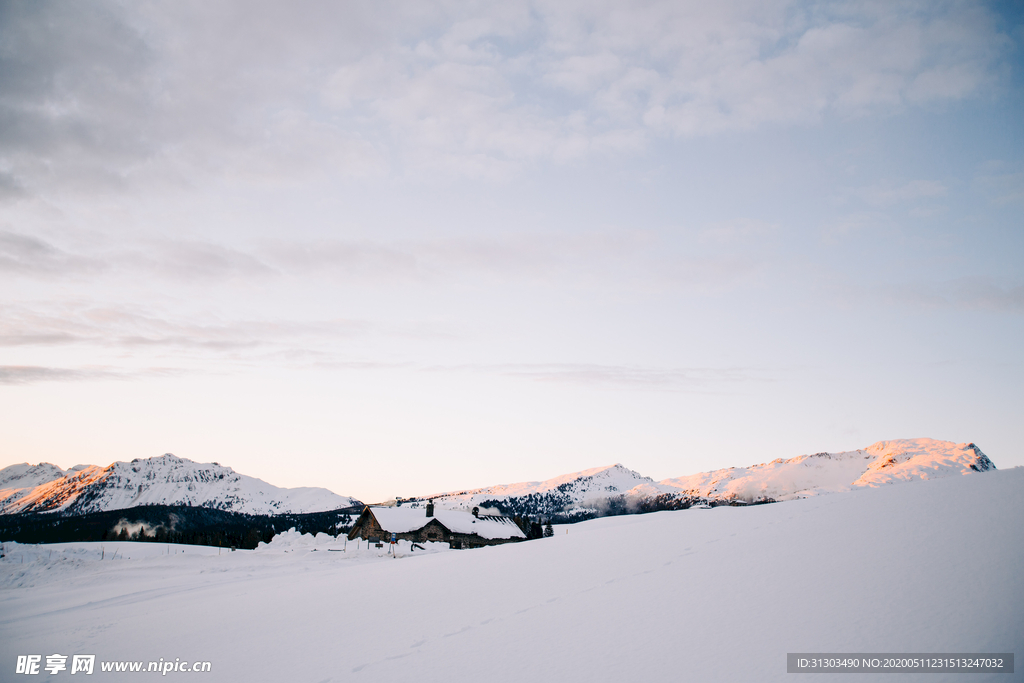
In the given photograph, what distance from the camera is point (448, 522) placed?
64938mm

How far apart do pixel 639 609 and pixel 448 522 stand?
188ft

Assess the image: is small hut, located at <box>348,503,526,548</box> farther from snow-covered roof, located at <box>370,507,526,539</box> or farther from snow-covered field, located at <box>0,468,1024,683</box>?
snow-covered field, located at <box>0,468,1024,683</box>

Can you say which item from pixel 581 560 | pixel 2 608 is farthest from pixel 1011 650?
pixel 2 608

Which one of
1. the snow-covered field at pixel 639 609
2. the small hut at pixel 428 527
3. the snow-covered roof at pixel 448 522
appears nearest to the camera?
the snow-covered field at pixel 639 609

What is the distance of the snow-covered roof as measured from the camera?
63000 millimetres

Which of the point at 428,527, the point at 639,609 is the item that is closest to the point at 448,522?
the point at 428,527

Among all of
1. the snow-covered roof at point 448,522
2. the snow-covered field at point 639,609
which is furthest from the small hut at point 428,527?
the snow-covered field at point 639,609

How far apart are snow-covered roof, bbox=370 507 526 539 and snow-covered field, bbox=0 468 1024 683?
1645 inches

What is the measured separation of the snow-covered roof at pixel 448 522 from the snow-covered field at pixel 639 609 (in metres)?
41.8

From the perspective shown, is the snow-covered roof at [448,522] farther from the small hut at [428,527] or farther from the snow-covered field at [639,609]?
the snow-covered field at [639,609]

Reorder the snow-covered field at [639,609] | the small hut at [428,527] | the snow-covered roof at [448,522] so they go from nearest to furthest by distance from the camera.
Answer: the snow-covered field at [639,609] → the small hut at [428,527] → the snow-covered roof at [448,522]

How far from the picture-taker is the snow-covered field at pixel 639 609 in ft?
28.0

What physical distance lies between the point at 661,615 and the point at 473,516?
211ft

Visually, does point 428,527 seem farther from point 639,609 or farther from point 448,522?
point 639,609
